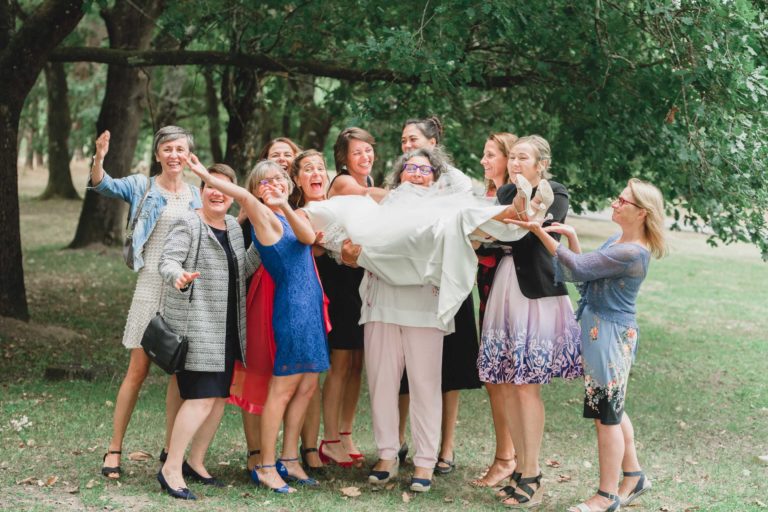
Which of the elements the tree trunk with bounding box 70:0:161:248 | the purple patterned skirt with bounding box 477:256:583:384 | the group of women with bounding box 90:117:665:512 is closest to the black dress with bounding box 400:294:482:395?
the group of women with bounding box 90:117:665:512

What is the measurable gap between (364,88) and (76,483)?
6859mm

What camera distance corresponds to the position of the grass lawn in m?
5.59

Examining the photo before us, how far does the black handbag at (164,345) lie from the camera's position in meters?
5.17

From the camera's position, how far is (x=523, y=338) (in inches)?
218

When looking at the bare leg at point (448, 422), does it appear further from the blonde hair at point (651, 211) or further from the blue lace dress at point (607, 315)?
the blonde hair at point (651, 211)

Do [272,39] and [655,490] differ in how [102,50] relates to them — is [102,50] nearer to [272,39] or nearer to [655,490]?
[272,39]

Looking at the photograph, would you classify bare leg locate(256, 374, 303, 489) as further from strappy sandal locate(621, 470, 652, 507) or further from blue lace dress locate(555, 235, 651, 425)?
strappy sandal locate(621, 470, 652, 507)

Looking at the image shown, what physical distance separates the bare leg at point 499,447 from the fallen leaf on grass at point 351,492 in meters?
0.82

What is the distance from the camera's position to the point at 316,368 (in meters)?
5.60

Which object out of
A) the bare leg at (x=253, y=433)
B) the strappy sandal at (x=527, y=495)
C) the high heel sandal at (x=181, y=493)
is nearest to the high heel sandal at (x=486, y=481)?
the strappy sandal at (x=527, y=495)

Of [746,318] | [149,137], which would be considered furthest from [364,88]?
[149,137]

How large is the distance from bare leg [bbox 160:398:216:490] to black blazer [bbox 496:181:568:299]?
1984mm

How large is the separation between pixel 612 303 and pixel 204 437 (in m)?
2.58

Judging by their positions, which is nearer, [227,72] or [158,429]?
[158,429]
